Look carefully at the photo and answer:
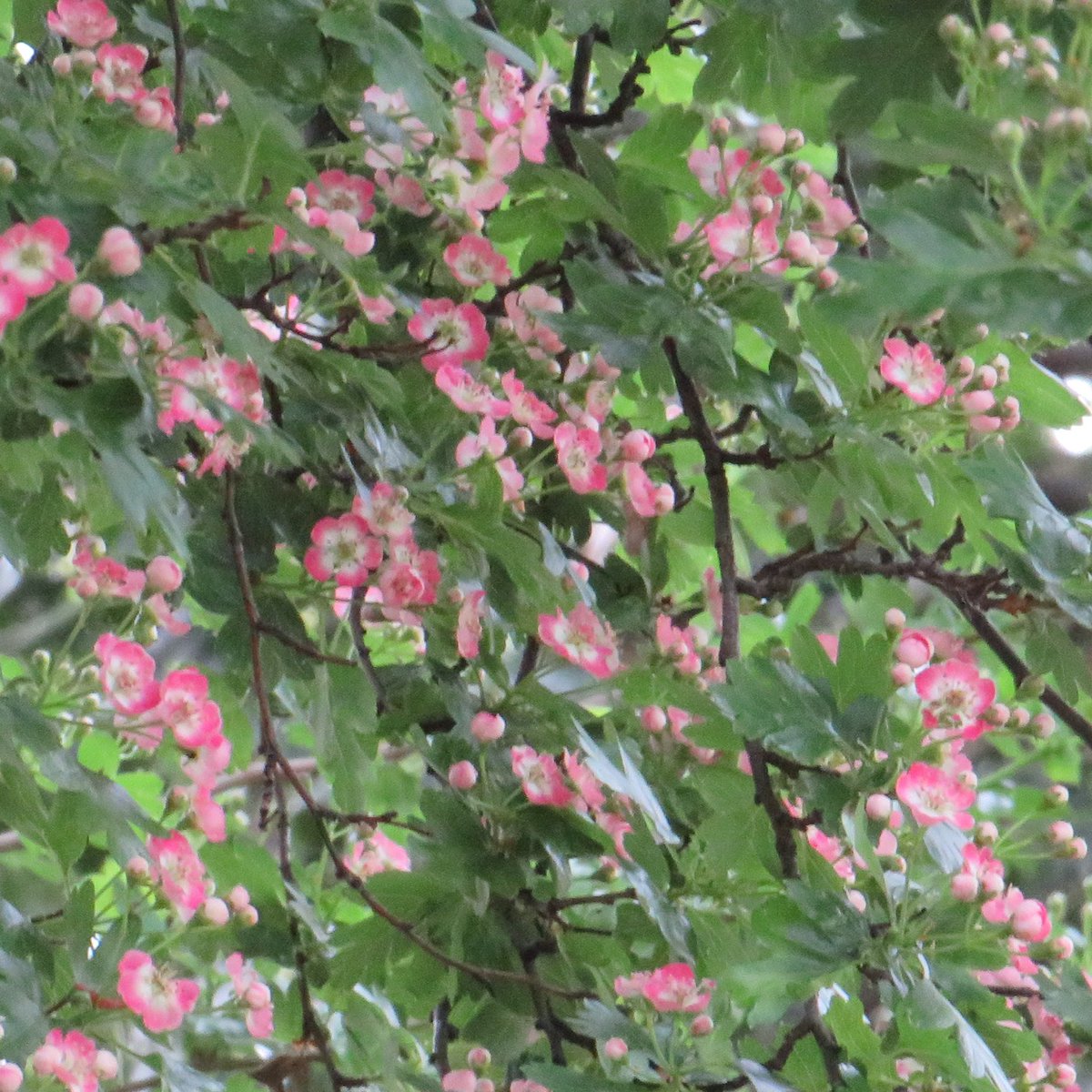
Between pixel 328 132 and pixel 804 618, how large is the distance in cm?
85

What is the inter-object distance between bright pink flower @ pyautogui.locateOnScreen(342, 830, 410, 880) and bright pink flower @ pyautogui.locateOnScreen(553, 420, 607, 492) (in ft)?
1.25

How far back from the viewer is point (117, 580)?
974 mm

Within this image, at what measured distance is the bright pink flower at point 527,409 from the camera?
0.98 metres

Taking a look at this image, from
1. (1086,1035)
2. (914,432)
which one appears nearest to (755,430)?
(914,432)

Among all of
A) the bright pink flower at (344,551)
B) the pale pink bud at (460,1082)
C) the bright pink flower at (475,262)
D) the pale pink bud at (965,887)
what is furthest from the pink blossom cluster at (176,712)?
the pale pink bud at (965,887)

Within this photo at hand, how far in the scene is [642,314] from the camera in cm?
93

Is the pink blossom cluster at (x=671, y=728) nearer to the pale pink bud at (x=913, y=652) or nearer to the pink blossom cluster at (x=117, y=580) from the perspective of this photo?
the pale pink bud at (x=913, y=652)

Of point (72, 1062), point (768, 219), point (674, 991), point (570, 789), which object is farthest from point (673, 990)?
point (768, 219)

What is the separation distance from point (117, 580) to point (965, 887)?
0.53m

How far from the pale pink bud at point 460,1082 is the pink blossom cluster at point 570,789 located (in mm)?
175

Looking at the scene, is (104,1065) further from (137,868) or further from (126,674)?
(126,674)

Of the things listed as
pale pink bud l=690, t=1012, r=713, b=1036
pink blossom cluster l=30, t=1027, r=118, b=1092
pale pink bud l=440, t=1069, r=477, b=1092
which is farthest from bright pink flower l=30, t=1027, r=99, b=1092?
pale pink bud l=690, t=1012, r=713, b=1036

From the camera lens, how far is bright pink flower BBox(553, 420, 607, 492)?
979 millimetres

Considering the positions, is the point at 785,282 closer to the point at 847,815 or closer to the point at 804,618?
the point at 847,815
